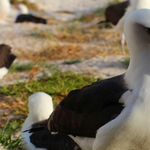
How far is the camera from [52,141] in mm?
3645

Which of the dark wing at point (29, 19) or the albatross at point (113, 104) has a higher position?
the albatross at point (113, 104)

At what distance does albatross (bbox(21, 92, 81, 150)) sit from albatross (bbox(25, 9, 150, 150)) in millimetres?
440

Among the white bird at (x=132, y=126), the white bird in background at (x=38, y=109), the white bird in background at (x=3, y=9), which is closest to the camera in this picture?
the white bird at (x=132, y=126)

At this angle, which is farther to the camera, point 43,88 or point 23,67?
point 23,67

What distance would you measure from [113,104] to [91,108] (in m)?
0.19

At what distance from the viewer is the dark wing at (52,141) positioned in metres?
3.49

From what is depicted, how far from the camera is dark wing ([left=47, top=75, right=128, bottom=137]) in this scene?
2807 mm

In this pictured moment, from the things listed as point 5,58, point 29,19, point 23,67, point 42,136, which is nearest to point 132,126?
point 42,136

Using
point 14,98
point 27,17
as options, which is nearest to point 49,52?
point 14,98

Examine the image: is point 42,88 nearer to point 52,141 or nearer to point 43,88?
point 43,88

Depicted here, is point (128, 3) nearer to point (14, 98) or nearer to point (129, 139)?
point (14, 98)

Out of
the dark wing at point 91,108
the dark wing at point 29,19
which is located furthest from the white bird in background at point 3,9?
the dark wing at point 91,108

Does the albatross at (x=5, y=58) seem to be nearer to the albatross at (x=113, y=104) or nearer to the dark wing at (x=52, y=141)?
the dark wing at (x=52, y=141)

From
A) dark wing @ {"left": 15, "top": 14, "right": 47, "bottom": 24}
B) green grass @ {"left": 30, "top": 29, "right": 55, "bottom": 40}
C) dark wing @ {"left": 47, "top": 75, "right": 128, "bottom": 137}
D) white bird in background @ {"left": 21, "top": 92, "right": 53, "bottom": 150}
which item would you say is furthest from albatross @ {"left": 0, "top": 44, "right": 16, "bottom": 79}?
dark wing @ {"left": 15, "top": 14, "right": 47, "bottom": 24}
